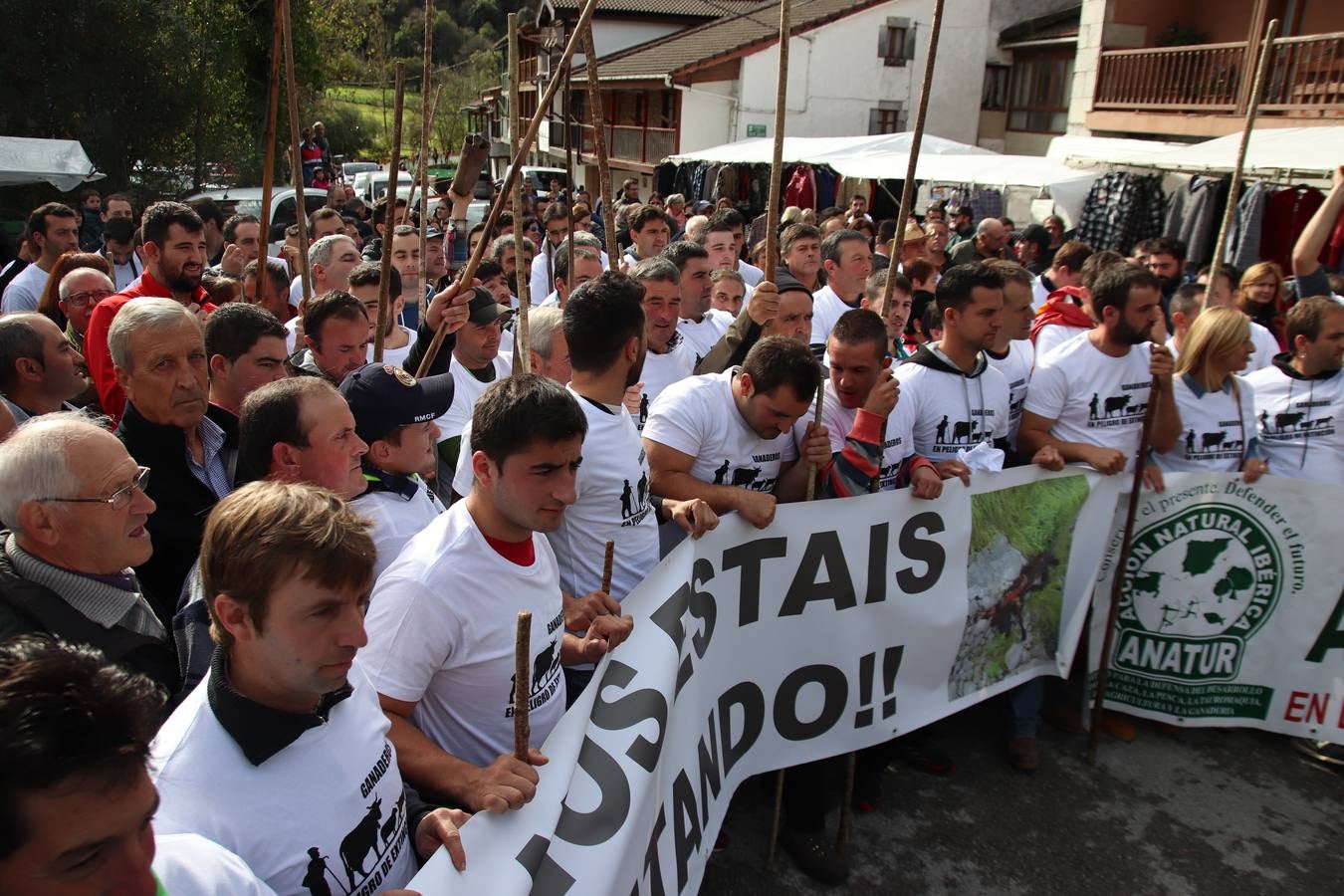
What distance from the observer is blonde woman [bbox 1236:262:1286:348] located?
22.7ft

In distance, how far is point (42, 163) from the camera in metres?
13.8

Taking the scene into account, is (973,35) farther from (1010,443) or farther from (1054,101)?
(1010,443)

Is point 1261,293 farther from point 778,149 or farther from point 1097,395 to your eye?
point 778,149

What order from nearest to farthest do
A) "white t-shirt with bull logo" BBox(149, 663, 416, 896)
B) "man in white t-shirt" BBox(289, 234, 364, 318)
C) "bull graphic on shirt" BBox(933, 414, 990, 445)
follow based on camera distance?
"white t-shirt with bull logo" BBox(149, 663, 416, 896), "bull graphic on shirt" BBox(933, 414, 990, 445), "man in white t-shirt" BBox(289, 234, 364, 318)

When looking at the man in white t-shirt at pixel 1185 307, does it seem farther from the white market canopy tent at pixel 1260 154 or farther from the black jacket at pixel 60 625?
the black jacket at pixel 60 625

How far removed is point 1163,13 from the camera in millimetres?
20172

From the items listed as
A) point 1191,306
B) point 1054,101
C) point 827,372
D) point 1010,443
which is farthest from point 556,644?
point 1054,101

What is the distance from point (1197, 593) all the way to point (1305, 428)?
1016 millimetres

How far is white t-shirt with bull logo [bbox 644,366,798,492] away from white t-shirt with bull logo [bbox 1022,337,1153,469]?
1.78 meters

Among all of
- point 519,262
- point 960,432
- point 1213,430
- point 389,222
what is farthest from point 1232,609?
point 389,222

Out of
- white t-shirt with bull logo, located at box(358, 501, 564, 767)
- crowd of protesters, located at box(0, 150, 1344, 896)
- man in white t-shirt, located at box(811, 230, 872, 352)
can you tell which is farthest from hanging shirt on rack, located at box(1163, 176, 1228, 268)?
white t-shirt with bull logo, located at box(358, 501, 564, 767)

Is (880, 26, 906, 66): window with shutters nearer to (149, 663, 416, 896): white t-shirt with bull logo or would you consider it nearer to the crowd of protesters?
the crowd of protesters

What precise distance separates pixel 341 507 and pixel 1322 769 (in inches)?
189

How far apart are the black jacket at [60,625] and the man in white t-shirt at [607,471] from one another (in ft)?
3.73
